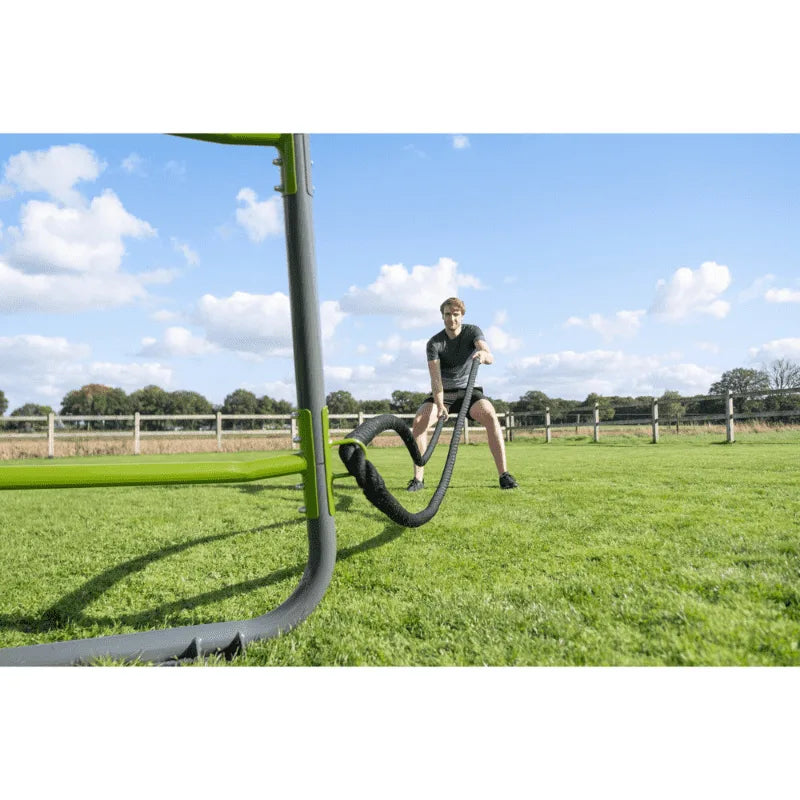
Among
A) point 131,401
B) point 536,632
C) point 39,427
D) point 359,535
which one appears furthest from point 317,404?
point 131,401

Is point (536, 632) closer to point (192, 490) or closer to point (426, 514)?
point (426, 514)

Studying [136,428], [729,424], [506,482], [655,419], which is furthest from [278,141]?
[136,428]

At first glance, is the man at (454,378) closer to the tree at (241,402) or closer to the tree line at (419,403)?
the tree line at (419,403)

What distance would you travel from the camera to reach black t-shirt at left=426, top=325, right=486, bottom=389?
432 centimetres

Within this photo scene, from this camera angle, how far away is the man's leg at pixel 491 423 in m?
4.27

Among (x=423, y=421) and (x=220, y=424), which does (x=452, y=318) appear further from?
(x=220, y=424)

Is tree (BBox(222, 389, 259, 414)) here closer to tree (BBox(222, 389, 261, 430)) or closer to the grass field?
tree (BBox(222, 389, 261, 430))

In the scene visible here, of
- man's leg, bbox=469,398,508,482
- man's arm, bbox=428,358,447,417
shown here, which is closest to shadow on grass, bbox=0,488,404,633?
man's arm, bbox=428,358,447,417

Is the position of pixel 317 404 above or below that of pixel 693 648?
above

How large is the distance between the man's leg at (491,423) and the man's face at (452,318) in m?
0.62

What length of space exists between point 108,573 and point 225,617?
904mm

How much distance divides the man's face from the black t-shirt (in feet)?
0.19

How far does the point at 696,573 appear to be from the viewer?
6.29 ft

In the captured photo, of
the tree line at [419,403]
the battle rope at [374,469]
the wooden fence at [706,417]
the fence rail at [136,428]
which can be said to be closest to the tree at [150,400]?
the tree line at [419,403]
